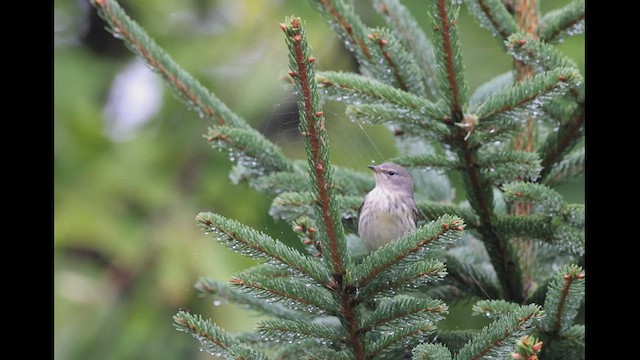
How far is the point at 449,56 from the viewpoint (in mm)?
2375

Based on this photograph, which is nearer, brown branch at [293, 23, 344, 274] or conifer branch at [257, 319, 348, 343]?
brown branch at [293, 23, 344, 274]

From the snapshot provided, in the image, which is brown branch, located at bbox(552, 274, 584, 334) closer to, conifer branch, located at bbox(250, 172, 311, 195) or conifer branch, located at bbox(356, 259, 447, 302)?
conifer branch, located at bbox(356, 259, 447, 302)

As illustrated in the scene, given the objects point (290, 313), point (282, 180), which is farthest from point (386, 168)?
point (290, 313)

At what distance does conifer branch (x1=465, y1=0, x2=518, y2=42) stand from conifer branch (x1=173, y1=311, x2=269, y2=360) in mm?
1324

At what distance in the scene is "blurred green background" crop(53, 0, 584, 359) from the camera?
4781mm

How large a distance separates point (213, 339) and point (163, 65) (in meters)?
1.23

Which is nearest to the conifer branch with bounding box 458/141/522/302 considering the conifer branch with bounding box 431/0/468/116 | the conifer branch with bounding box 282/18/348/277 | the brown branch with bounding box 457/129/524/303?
the brown branch with bounding box 457/129/524/303

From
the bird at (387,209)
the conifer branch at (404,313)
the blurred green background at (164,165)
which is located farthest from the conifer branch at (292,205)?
the blurred green background at (164,165)

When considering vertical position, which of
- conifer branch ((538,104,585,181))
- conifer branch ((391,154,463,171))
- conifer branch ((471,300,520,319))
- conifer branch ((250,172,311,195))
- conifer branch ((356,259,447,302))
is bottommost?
conifer branch ((471,300,520,319))

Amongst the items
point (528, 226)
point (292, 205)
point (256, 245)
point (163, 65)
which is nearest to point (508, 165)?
point (528, 226)

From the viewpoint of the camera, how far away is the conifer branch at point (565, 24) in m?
2.67

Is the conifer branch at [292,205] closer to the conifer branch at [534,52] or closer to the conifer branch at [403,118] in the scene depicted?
the conifer branch at [403,118]

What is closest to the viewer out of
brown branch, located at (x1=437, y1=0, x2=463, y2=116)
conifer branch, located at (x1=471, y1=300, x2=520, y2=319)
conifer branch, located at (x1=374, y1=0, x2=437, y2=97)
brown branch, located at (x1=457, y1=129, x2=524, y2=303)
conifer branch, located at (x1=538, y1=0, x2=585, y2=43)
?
conifer branch, located at (x1=471, y1=300, x2=520, y2=319)

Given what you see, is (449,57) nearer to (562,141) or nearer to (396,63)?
(396,63)
